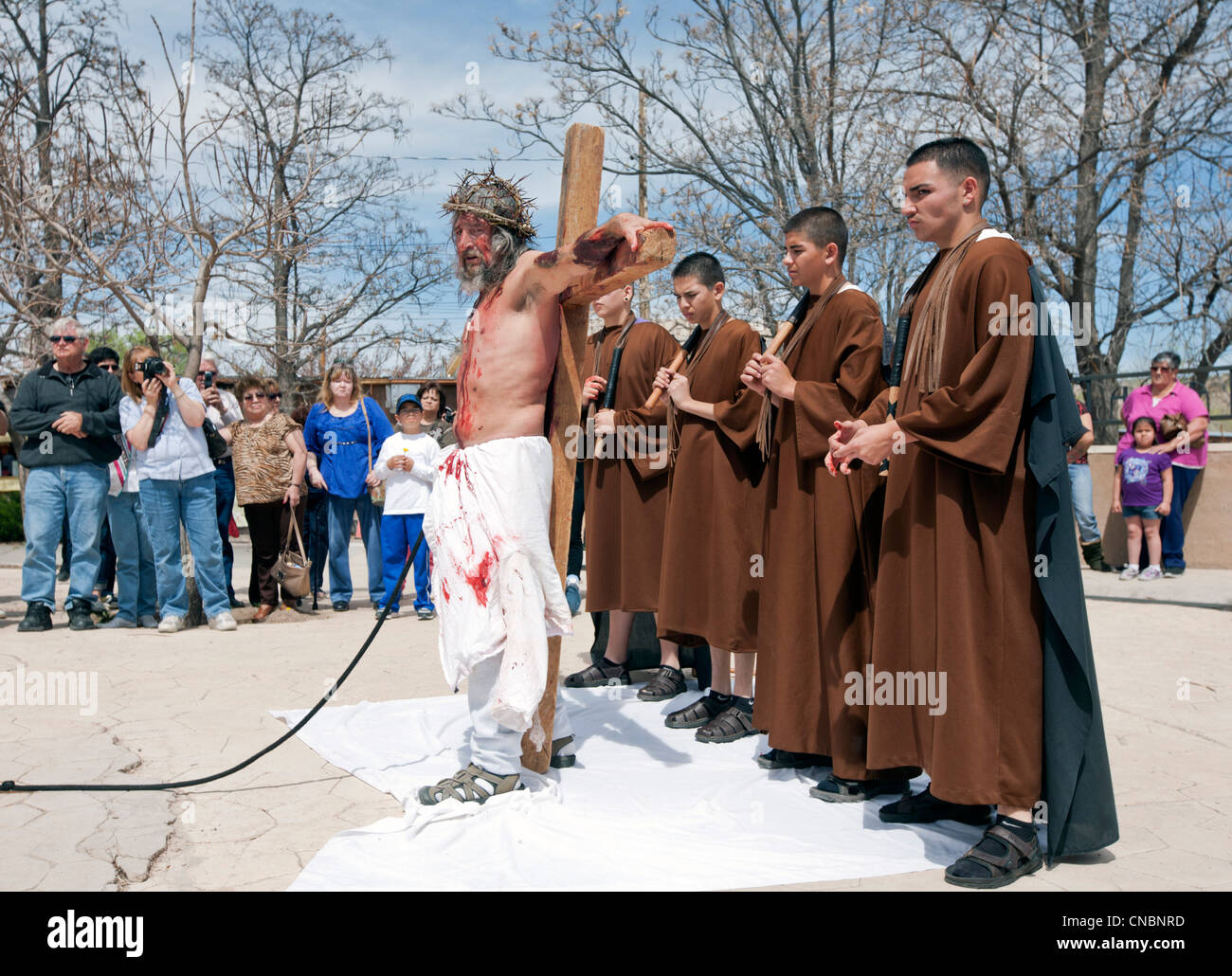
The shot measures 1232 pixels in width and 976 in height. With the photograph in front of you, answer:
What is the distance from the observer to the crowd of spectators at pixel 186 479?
737cm

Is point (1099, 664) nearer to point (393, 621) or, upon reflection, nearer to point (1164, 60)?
point (393, 621)

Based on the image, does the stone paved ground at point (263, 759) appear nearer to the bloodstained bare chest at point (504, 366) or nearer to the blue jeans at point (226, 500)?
the blue jeans at point (226, 500)

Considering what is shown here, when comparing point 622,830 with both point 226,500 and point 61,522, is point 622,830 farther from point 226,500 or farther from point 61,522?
point 226,500

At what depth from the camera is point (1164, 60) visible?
12.7 meters

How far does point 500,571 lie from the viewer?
11.9 feet

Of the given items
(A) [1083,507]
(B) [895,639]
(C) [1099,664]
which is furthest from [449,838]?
Result: (A) [1083,507]

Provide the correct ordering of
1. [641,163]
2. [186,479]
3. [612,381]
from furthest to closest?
[641,163], [186,479], [612,381]

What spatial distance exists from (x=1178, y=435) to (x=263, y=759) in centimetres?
915

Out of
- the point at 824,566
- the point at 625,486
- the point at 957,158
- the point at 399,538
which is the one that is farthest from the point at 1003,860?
the point at 399,538

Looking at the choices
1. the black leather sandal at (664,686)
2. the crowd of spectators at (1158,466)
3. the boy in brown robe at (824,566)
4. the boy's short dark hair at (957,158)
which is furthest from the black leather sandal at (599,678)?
the crowd of spectators at (1158,466)

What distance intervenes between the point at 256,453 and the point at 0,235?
4831 millimetres

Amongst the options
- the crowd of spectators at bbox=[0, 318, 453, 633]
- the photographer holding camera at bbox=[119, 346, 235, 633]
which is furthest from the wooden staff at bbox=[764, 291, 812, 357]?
the photographer holding camera at bbox=[119, 346, 235, 633]

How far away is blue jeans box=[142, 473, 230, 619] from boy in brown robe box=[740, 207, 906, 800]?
16.3 ft

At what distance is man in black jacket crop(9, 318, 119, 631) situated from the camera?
7449 millimetres
